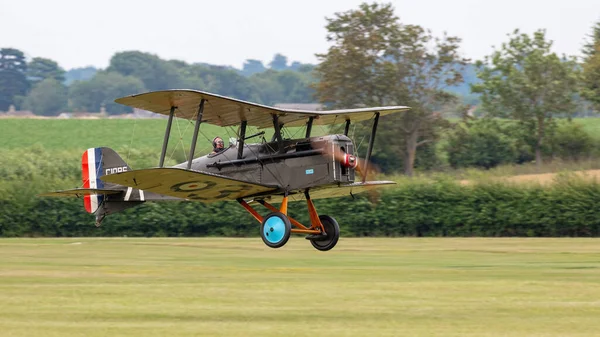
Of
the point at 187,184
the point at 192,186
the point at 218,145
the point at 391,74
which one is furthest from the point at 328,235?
the point at 391,74

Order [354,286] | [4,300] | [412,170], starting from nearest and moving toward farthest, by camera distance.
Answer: [4,300]
[354,286]
[412,170]

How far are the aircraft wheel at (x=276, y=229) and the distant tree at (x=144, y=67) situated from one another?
122172 millimetres

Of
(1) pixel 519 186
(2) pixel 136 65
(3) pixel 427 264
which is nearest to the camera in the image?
(3) pixel 427 264

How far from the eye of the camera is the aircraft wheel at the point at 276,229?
17.1m

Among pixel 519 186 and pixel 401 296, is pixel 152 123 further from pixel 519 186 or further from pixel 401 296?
pixel 401 296

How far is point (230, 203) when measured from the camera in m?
31.3

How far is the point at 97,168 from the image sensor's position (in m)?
21.0

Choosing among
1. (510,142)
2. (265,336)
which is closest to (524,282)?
(265,336)

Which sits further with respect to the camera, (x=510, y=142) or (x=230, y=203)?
(x=510, y=142)

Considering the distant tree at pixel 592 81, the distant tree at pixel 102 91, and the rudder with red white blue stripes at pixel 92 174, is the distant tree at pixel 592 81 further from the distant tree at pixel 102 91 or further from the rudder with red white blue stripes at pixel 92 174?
the distant tree at pixel 102 91

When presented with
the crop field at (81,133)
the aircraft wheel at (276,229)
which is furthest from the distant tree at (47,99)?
the aircraft wheel at (276,229)

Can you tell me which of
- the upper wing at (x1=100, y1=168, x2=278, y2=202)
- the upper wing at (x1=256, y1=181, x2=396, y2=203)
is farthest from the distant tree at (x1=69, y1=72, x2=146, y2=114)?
the upper wing at (x1=100, y1=168, x2=278, y2=202)

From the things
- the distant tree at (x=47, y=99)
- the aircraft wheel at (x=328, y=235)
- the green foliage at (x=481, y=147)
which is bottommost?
the aircraft wheel at (x=328, y=235)

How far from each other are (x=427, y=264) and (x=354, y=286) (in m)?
4.46
